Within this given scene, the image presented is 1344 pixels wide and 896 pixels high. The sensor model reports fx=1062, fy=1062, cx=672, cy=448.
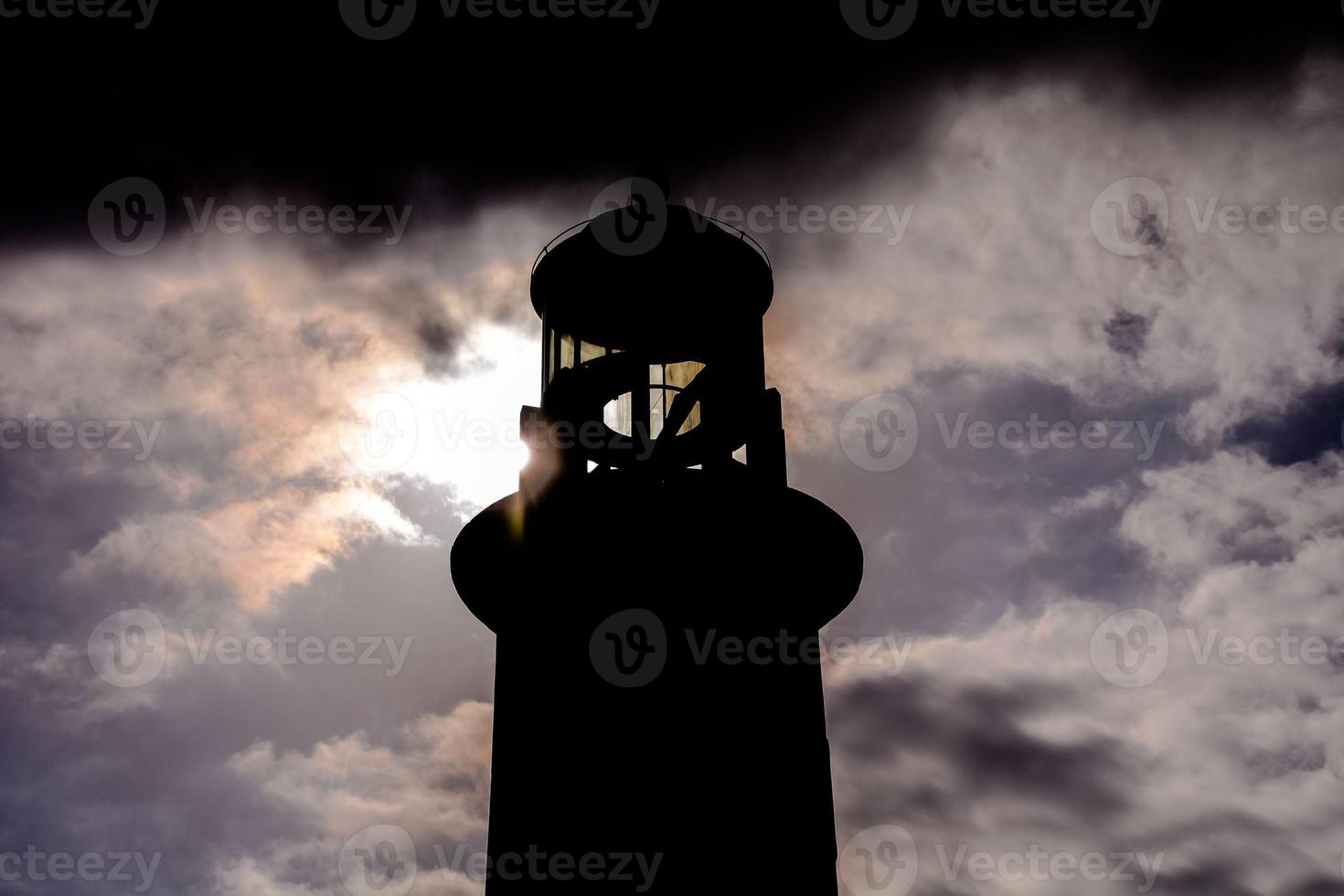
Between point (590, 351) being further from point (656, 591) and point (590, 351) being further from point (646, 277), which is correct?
point (656, 591)

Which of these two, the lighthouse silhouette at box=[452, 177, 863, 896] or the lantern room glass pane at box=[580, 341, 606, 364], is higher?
the lantern room glass pane at box=[580, 341, 606, 364]

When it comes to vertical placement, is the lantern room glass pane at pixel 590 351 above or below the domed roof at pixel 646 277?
below

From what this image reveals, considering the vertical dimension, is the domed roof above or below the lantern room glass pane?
above

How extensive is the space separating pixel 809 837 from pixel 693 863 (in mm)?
1727

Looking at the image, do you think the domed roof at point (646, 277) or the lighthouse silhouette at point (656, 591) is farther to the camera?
the domed roof at point (646, 277)

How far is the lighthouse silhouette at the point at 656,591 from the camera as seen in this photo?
1405 cm

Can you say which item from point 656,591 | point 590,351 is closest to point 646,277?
point 590,351

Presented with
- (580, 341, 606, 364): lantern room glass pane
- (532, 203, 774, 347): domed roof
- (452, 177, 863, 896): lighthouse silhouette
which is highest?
(532, 203, 774, 347): domed roof

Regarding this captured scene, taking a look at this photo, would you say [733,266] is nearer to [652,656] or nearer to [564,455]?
[564,455]

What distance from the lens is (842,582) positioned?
16.1 metres

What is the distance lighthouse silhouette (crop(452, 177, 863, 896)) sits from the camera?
46.1 feet

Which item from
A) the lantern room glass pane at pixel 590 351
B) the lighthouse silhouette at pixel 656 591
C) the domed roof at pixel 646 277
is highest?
the domed roof at pixel 646 277

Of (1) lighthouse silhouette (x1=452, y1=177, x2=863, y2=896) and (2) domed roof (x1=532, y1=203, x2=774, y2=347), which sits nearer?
(1) lighthouse silhouette (x1=452, y1=177, x2=863, y2=896)

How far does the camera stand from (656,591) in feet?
49.0
